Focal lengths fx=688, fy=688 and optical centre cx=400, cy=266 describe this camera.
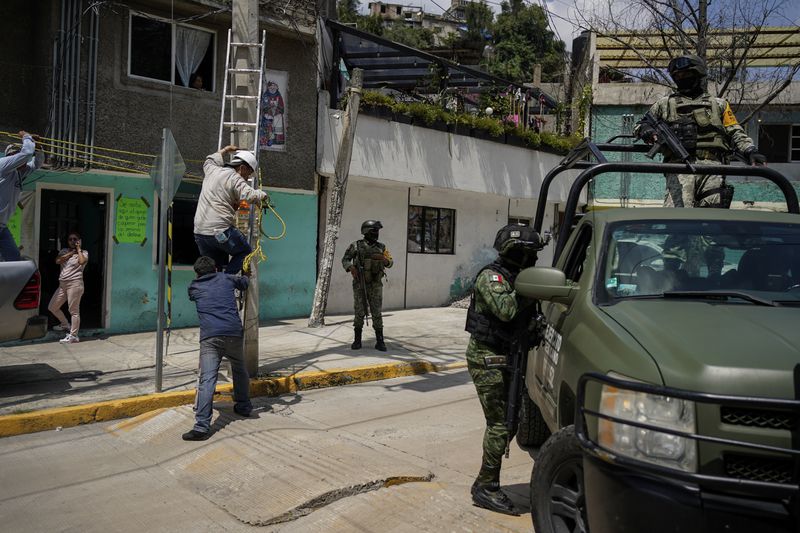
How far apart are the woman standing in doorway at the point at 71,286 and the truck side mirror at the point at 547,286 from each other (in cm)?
843

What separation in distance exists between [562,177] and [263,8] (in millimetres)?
10626

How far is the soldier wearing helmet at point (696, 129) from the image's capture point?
20.7 ft

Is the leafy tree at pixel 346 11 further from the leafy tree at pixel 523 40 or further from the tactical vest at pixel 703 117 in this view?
the tactical vest at pixel 703 117

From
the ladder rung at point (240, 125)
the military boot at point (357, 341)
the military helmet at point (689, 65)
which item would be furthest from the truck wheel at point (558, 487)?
the military boot at point (357, 341)

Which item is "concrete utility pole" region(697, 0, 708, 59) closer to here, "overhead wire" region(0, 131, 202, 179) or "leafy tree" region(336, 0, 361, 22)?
"overhead wire" region(0, 131, 202, 179)

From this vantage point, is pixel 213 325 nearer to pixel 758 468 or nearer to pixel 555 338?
pixel 555 338

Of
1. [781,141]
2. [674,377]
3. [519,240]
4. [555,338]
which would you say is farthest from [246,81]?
[781,141]

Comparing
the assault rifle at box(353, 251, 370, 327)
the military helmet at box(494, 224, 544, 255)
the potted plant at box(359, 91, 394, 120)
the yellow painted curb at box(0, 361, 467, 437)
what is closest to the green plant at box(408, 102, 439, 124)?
the potted plant at box(359, 91, 394, 120)

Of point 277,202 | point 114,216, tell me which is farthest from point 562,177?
point 114,216

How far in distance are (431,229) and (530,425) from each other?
12223mm

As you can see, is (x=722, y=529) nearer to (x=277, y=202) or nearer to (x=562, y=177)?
(x=277, y=202)

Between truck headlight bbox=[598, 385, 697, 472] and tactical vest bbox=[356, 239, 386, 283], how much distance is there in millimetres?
7473

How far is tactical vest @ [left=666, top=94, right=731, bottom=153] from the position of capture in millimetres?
6559

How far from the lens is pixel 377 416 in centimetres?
716
